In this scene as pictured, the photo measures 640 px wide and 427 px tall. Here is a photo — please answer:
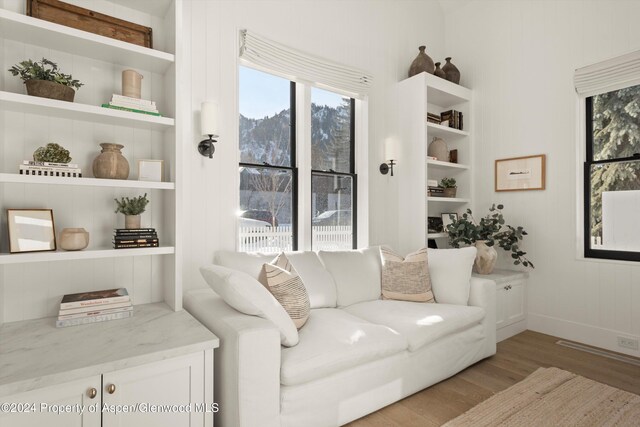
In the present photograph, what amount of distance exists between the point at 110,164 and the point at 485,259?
10.6 feet

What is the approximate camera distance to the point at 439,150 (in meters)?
3.89

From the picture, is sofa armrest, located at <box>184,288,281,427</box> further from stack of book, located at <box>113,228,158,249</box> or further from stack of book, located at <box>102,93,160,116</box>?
stack of book, located at <box>102,93,160,116</box>

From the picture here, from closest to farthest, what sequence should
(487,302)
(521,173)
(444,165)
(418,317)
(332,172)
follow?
(418,317) → (487,302) → (332,172) → (521,173) → (444,165)

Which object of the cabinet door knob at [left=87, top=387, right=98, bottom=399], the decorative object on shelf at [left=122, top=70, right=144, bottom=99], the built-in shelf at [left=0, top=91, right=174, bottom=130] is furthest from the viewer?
the decorative object on shelf at [left=122, top=70, right=144, bottom=99]

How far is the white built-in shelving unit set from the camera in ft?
11.5

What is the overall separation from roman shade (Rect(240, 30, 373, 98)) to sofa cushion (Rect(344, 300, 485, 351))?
198 cm

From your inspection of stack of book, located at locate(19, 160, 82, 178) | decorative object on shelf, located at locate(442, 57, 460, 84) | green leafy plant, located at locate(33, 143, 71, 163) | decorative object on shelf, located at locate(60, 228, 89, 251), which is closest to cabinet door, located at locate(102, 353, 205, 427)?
decorative object on shelf, located at locate(60, 228, 89, 251)

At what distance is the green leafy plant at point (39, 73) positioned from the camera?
1.74m

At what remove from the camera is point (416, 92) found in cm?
355

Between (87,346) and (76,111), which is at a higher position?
(76,111)

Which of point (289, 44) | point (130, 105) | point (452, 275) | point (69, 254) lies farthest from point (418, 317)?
point (289, 44)

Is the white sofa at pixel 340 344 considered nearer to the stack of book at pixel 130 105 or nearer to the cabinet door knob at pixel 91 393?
the cabinet door knob at pixel 91 393

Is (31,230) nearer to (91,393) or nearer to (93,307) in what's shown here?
(93,307)

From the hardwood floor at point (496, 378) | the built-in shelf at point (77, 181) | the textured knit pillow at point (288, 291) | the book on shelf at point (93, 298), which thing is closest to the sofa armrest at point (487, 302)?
the hardwood floor at point (496, 378)
